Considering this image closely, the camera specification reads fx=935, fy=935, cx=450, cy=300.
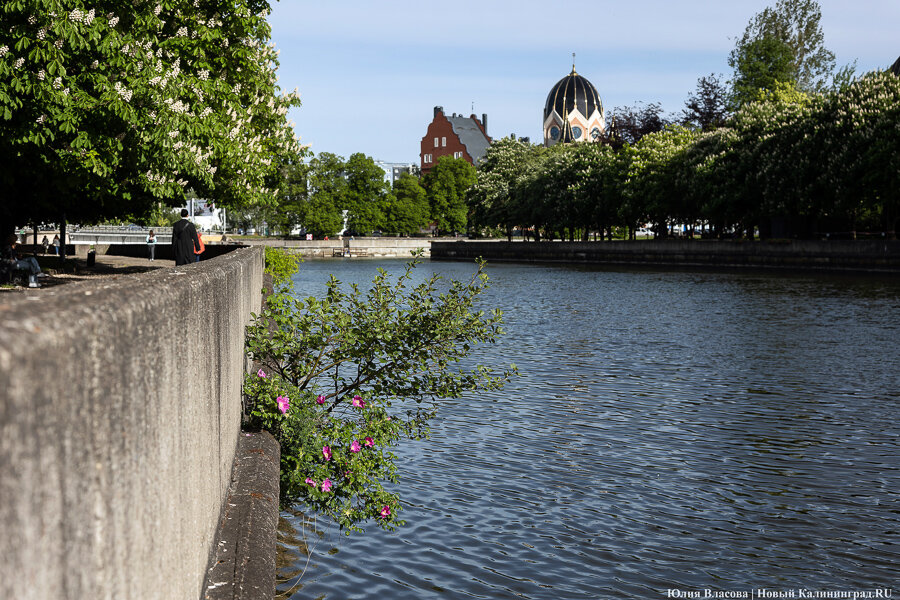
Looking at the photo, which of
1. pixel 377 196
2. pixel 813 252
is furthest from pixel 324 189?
pixel 813 252

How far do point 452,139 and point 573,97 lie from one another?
2532cm

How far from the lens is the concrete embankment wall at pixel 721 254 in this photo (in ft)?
170

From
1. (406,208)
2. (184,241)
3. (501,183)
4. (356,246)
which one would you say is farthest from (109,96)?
(406,208)

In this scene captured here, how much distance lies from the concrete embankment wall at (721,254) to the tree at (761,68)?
21734mm

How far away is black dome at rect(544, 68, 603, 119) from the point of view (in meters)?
184

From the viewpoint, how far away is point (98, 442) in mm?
2145

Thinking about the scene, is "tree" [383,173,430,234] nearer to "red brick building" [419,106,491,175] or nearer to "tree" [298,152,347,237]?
"tree" [298,152,347,237]

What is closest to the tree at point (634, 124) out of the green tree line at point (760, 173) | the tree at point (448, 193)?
the green tree line at point (760, 173)

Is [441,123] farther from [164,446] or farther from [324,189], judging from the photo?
[164,446]

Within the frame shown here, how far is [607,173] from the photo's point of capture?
82375 millimetres

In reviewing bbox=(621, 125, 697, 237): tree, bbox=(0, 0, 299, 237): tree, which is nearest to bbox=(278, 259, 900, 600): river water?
bbox=(0, 0, 299, 237): tree

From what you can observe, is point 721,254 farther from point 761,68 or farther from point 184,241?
point 184,241

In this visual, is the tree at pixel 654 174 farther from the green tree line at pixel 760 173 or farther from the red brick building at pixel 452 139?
the red brick building at pixel 452 139

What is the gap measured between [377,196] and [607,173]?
58940 millimetres
